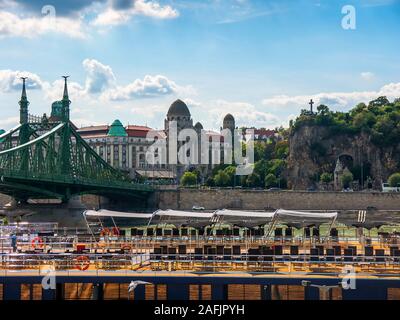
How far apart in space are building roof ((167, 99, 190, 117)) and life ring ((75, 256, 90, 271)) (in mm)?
128270

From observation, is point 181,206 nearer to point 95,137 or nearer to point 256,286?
point 95,137

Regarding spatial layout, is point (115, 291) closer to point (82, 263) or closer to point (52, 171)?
point (82, 263)

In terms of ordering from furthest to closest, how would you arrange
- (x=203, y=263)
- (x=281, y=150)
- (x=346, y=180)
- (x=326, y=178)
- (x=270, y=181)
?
(x=281, y=150)
(x=270, y=181)
(x=326, y=178)
(x=346, y=180)
(x=203, y=263)

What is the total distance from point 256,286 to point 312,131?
314 ft

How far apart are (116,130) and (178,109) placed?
13540 mm

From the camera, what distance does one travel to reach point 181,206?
302ft

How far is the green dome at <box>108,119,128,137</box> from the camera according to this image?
138 meters

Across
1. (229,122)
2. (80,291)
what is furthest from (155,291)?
(229,122)

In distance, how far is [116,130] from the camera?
138000 mm

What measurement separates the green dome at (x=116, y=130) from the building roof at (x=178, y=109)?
11.1 m

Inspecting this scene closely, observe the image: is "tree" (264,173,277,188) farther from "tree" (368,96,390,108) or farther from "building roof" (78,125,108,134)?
"building roof" (78,125,108,134)

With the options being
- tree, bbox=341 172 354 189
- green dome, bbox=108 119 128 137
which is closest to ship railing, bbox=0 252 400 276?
tree, bbox=341 172 354 189
